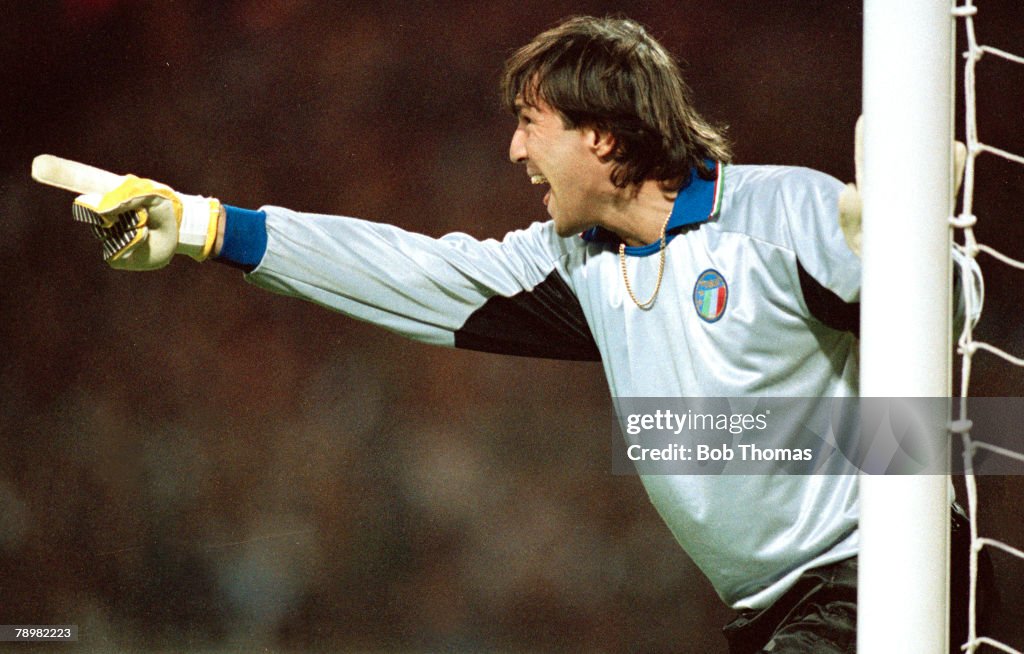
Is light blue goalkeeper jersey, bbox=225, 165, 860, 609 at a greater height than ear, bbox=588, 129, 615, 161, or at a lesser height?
lesser

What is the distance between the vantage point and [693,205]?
1.16m

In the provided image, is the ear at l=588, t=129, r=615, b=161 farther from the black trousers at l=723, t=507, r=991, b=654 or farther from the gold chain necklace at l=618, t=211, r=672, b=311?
the black trousers at l=723, t=507, r=991, b=654

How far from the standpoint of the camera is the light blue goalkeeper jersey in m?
1.06

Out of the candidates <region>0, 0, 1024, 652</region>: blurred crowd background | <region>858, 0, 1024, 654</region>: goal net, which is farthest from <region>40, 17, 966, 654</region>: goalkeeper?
<region>0, 0, 1024, 652</region>: blurred crowd background

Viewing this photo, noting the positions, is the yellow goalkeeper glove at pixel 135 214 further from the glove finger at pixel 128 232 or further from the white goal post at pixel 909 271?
the white goal post at pixel 909 271

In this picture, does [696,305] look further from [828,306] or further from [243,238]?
[243,238]

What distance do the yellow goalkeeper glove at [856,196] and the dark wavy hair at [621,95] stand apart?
31 cm

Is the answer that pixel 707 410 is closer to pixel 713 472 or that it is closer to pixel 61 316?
pixel 713 472

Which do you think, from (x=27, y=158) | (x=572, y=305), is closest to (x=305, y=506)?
(x=27, y=158)

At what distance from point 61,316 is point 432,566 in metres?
0.86

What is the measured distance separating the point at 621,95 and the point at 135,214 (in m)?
0.50

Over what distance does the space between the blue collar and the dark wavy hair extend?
10 millimetres

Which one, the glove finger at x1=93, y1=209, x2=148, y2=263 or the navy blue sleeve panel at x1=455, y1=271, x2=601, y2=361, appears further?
the navy blue sleeve panel at x1=455, y1=271, x2=601, y2=361

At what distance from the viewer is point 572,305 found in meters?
1.26
